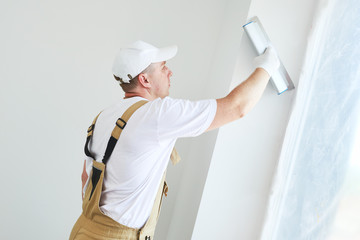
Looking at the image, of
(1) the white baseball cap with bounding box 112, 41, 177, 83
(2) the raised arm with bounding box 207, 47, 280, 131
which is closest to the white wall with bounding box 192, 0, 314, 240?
(2) the raised arm with bounding box 207, 47, 280, 131

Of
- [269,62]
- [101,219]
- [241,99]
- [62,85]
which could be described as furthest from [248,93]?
[62,85]

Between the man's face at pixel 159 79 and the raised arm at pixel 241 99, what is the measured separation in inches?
12.5

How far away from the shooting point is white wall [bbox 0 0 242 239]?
2164mm

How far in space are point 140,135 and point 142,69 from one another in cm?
32

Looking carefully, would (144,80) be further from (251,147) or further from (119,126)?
(251,147)

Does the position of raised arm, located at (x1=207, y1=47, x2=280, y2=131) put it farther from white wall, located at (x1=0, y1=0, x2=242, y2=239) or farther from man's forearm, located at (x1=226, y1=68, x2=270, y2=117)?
white wall, located at (x1=0, y1=0, x2=242, y2=239)

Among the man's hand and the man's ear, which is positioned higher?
the man's hand

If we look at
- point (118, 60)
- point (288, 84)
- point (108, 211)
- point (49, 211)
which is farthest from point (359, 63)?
point (49, 211)

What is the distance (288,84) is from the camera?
5.17ft

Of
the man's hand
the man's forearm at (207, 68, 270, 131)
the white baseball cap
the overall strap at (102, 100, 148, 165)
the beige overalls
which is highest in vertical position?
the man's hand

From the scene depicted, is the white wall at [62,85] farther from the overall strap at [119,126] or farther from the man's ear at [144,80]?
the overall strap at [119,126]

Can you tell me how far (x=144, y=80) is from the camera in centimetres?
144

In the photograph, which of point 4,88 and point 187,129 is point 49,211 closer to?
point 4,88

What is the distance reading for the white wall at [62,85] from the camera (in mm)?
2164
